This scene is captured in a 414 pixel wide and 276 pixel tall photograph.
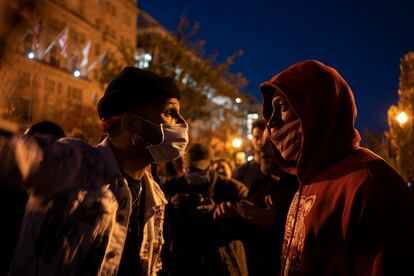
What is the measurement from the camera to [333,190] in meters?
1.98

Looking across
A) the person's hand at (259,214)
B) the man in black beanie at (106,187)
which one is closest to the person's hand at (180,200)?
the person's hand at (259,214)

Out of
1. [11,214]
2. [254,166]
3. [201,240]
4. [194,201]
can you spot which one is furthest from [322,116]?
[254,166]

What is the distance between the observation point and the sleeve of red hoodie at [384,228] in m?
1.61

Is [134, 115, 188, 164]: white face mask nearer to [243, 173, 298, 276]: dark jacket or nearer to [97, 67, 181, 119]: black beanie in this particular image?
[97, 67, 181, 119]: black beanie

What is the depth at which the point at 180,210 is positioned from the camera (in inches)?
167

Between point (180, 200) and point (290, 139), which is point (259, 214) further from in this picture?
point (290, 139)

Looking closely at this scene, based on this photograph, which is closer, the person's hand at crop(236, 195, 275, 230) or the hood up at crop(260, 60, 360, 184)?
the hood up at crop(260, 60, 360, 184)

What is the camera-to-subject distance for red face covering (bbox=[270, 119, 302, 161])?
2422 millimetres

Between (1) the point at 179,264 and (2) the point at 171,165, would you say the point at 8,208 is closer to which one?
(1) the point at 179,264

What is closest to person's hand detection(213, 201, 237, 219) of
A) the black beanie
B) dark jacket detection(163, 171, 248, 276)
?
dark jacket detection(163, 171, 248, 276)

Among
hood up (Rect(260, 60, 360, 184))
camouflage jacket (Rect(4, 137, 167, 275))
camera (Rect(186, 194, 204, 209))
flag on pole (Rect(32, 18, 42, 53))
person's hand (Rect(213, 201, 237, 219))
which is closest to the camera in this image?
flag on pole (Rect(32, 18, 42, 53))

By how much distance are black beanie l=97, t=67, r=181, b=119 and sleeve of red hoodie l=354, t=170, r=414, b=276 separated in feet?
4.77

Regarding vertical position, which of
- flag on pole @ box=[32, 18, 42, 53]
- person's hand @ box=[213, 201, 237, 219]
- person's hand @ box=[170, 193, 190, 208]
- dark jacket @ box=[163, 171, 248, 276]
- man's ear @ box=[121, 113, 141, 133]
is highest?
flag on pole @ box=[32, 18, 42, 53]

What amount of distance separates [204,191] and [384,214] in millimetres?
3172
